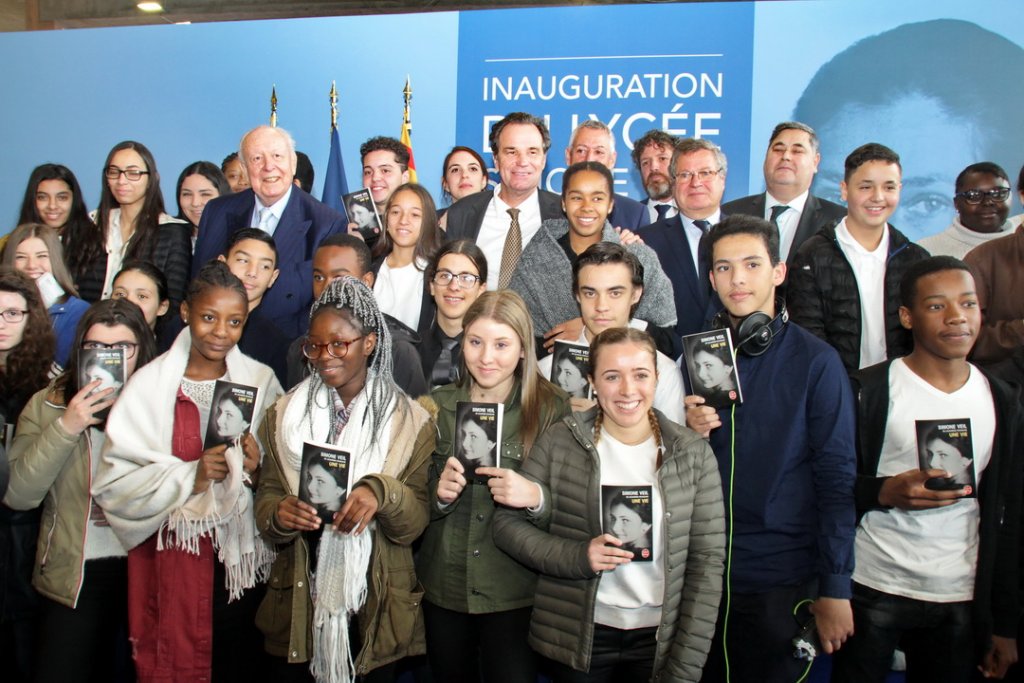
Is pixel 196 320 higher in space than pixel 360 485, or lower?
higher

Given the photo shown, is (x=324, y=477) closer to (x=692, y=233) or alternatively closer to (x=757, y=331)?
(x=757, y=331)

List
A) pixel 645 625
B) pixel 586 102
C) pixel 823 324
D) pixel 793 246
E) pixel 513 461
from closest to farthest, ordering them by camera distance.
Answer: pixel 645 625, pixel 513 461, pixel 823 324, pixel 793 246, pixel 586 102

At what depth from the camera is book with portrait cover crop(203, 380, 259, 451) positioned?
3.01 metres

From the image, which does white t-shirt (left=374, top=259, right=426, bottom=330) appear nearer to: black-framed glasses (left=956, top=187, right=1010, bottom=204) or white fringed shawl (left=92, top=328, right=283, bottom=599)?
white fringed shawl (left=92, top=328, right=283, bottom=599)

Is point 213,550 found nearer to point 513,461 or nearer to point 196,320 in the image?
point 196,320

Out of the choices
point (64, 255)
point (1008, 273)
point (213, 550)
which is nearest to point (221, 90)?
point (64, 255)

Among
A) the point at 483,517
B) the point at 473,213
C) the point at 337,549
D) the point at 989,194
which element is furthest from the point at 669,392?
the point at 989,194

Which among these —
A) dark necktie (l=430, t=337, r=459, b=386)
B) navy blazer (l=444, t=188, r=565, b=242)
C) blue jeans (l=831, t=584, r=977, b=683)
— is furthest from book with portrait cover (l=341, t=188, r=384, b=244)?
blue jeans (l=831, t=584, r=977, b=683)

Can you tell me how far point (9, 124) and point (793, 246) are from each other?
7.35 m

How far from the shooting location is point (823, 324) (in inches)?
156

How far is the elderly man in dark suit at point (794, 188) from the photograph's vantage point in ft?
16.2

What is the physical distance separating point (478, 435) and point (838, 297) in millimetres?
2059

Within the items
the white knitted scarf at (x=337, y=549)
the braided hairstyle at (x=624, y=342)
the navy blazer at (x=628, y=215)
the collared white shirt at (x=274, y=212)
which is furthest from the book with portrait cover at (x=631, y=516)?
the collared white shirt at (x=274, y=212)

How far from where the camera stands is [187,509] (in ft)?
10.6
